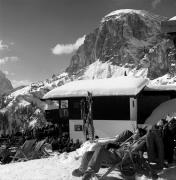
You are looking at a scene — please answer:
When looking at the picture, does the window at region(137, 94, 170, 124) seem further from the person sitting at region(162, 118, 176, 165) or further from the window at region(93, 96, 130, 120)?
the person sitting at region(162, 118, 176, 165)

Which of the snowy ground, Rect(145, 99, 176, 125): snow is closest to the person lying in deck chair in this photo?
the snowy ground

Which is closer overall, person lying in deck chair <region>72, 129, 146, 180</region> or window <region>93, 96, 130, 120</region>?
person lying in deck chair <region>72, 129, 146, 180</region>

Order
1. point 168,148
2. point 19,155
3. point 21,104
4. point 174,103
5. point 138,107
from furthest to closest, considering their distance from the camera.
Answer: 1. point 21,104
2. point 138,107
3. point 174,103
4. point 19,155
5. point 168,148

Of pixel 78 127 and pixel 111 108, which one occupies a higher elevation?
pixel 111 108

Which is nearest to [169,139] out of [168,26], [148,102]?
[168,26]

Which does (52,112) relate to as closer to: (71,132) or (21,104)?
(71,132)

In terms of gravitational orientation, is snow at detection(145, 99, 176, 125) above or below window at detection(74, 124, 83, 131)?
above

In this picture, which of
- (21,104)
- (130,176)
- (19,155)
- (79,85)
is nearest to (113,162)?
(130,176)

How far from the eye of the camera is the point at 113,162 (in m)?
6.53

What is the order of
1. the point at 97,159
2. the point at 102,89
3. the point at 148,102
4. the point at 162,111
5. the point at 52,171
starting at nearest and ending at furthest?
the point at 97,159
the point at 52,171
the point at 162,111
the point at 102,89
the point at 148,102

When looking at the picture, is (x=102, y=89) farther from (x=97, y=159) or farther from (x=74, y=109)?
(x=97, y=159)

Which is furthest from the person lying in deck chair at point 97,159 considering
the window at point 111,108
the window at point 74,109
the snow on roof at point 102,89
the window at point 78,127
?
the window at point 74,109

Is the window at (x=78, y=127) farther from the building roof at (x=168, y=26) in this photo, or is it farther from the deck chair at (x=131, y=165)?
the deck chair at (x=131, y=165)

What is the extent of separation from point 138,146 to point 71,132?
20270 millimetres
